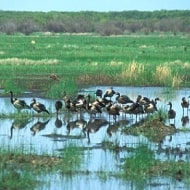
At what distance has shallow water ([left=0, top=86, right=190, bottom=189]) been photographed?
1611 cm

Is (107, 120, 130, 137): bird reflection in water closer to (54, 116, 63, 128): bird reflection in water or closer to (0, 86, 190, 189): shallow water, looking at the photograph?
Result: (0, 86, 190, 189): shallow water

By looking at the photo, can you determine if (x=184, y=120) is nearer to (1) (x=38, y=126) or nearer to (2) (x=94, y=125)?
(2) (x=94, y=125)

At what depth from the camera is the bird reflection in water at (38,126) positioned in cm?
2303

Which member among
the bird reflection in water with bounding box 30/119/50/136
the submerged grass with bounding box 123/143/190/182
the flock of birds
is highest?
the flock of birds

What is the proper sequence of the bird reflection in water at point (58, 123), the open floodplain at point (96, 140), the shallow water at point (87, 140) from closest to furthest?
the shallow water at point (87, 140), the open floodplain at point (96, 140), the bird reflection in water at point (58, 123)

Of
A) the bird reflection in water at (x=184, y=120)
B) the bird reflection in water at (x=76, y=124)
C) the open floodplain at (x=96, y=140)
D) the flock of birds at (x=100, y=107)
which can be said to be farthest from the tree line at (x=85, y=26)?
the bird reflection in water at (x=76, y=124)

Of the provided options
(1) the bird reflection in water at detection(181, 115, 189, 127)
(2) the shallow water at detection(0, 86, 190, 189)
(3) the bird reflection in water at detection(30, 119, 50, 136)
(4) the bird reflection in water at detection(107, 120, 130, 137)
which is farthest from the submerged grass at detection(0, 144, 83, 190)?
(1) the bird reflection in water at detection(181, 115, 189, 127)

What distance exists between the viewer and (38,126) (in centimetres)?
2402

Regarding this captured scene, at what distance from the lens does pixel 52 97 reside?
31625 millimetres

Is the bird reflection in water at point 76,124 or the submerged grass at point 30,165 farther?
the bird reflection in water at point 76,124

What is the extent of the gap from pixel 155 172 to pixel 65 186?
214 centimetres

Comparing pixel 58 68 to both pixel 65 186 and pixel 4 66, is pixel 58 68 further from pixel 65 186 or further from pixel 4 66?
pixel 65 186

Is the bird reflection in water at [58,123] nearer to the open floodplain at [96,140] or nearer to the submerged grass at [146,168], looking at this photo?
the open floodplain at [96,140]

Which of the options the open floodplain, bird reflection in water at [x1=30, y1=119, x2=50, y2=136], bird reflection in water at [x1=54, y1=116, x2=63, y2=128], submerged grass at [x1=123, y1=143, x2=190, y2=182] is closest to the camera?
the open floodplain
